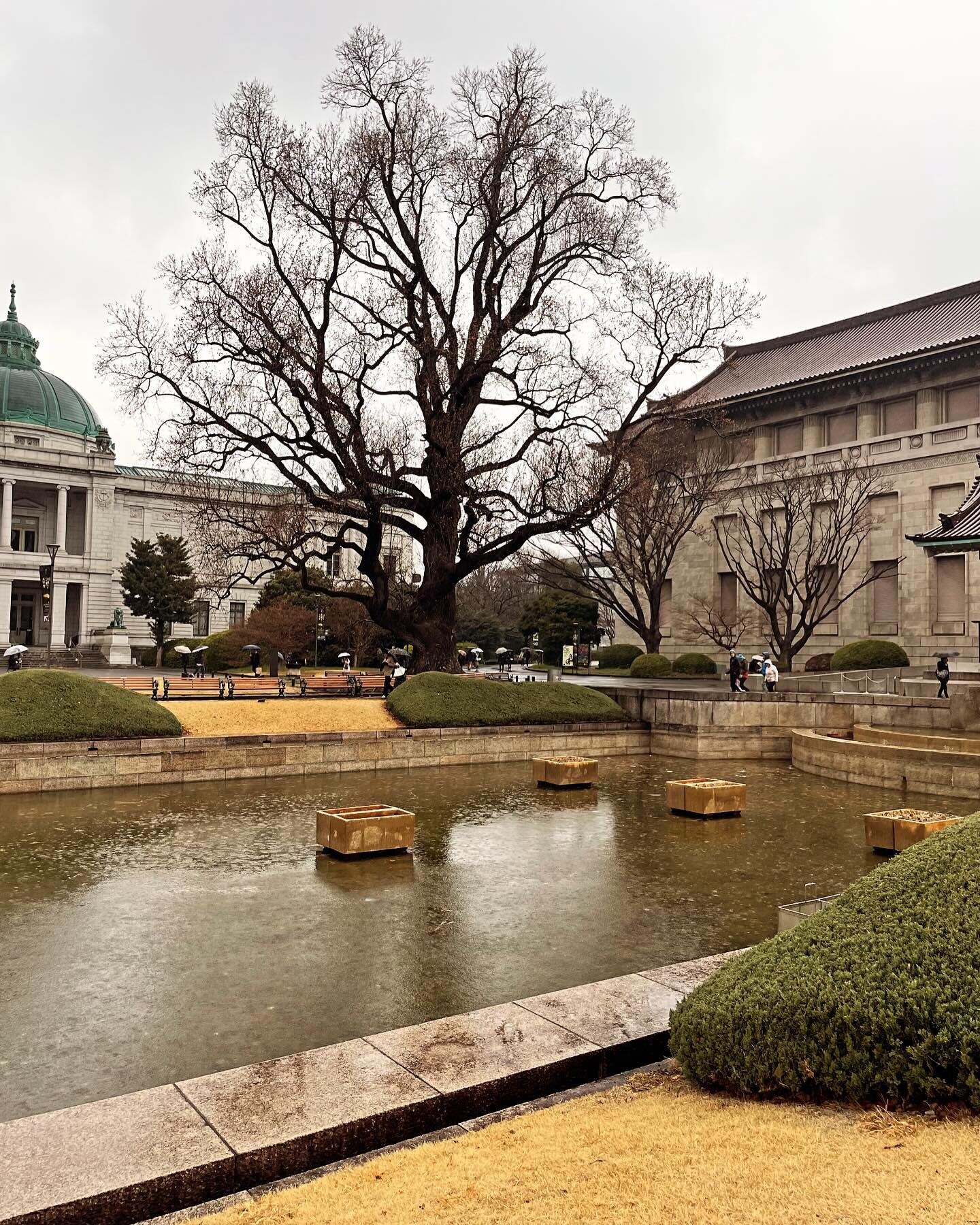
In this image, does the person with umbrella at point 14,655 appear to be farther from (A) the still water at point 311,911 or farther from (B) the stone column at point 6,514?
(B) the stone column at point 6,514

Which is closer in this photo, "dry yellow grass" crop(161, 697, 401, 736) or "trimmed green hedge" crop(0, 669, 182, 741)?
"trimmed green hedge" crop(0, 669, 182, 741)

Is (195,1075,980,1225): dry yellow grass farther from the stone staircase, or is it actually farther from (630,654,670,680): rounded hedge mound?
the stone staircase

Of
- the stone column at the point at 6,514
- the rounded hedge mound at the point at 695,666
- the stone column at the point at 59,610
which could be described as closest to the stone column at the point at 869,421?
the rounded hedge mound at the point at 695,666

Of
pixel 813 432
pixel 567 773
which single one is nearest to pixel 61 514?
pixel 813 432

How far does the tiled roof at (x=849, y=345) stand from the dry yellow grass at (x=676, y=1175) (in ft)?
132

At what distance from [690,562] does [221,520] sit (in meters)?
36.0

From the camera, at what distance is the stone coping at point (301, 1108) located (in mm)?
3902

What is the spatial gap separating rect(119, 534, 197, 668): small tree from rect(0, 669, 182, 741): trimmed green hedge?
37568 millimetres

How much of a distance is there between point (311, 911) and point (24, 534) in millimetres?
70772

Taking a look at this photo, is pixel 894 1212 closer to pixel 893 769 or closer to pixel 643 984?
pixel 643 984

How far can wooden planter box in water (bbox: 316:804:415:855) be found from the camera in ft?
37.7

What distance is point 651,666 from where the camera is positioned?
4419cm

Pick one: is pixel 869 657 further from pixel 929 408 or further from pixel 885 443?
pixel 929 408

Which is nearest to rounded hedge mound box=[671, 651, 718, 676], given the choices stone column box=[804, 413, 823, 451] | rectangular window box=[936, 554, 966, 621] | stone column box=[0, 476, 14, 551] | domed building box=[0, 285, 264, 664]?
rectangular window box=[936, 554, 966, 621]
